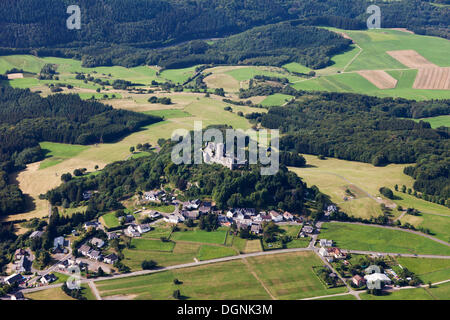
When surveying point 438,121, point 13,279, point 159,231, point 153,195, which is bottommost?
point 13,279

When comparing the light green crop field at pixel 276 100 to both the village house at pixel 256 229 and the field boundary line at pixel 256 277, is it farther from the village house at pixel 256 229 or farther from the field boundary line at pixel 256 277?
the field boundary line at pixel 256 277

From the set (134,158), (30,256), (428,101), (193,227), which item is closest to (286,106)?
(428,101)

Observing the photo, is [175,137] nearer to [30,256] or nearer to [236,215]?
[236,215]

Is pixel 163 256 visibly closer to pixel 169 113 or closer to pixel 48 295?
pixel 48 295

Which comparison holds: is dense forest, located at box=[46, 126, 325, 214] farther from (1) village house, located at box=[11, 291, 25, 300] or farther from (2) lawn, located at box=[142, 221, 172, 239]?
(1) village house, located at box=[11, 291, 25, 300]

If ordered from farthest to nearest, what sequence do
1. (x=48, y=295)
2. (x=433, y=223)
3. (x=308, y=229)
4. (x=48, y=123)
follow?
(x=48, y=123) → (x=433, y=223) → (x=308, y=229) → (x=48, y=295)

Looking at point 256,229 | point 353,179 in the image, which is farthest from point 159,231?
point 353,179

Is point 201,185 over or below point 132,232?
over

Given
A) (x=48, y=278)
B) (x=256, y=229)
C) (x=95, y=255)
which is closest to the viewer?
(x=48, y=278)
